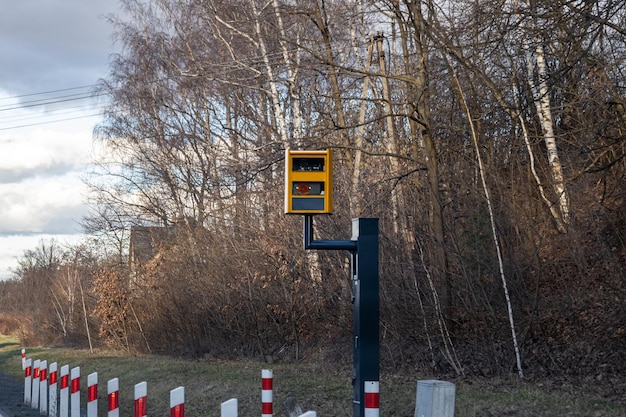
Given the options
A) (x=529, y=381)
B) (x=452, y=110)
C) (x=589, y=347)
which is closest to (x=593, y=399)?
(x=529, y=381)

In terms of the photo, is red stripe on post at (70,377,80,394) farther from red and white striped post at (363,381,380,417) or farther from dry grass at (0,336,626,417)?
red and white striped post at (363,381,380,417)

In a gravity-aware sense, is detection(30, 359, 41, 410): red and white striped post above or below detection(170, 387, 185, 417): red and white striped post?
below

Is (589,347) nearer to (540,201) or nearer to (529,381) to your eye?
(529,381)

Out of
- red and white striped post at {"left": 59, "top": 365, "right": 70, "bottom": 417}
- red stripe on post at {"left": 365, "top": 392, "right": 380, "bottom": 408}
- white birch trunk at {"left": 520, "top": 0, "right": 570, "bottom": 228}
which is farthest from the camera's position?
white birch trunk at {"left": 520, "top": 0, "right": 570, "bottom": 228}

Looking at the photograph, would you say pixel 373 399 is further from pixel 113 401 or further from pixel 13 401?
pixel 13 401

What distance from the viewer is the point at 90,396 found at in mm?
12391

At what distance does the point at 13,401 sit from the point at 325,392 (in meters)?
7.62

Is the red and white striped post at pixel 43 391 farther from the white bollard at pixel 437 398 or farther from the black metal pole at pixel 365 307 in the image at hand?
the white bollard at pixel 437 398

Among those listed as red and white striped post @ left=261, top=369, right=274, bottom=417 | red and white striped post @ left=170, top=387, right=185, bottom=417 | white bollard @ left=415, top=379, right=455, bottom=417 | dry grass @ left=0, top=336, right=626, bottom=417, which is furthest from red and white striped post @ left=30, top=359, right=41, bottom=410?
white bollard @ left=415, top=379, right=455, bottom=417

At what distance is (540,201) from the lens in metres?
17.6

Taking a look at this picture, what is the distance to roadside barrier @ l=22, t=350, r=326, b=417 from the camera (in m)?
7.93

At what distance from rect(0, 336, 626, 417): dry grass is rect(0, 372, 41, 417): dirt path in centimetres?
138

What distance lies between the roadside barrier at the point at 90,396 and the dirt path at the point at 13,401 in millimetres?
196

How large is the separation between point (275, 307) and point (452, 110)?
7.19 meters
